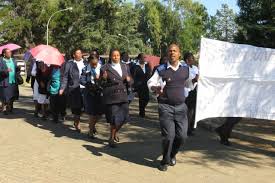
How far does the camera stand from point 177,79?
7.78 m

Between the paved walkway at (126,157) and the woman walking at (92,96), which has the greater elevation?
the woman walking at (92,96)

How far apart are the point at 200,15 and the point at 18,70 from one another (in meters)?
89.6

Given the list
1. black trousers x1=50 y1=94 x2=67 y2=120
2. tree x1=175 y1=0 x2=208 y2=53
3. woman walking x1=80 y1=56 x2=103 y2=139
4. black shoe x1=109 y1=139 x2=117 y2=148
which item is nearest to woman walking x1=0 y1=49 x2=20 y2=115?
black trousers x1=50 y1=94 x2=67 y2=120

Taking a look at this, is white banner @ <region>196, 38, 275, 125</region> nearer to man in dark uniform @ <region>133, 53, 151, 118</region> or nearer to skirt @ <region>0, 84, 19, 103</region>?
man in dark uniform @ <region>133, 53, 151, 118</region>

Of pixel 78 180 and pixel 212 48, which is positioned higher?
pixel 212 48

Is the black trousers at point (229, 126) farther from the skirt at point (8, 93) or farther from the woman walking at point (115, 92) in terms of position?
the skirt at point (8, 93)

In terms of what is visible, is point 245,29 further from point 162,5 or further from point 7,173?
point 162,5

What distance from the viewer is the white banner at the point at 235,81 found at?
837cm

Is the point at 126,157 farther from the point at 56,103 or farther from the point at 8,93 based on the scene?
the point at 8,93

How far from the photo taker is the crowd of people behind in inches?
305

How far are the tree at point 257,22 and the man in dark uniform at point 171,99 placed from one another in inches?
201

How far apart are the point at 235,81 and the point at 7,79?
24.4ft

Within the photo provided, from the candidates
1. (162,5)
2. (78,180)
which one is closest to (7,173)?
(78,180)

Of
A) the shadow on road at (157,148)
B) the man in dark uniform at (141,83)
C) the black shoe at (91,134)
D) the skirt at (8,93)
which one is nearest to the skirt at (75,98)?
the shadow on road at (157,148)
